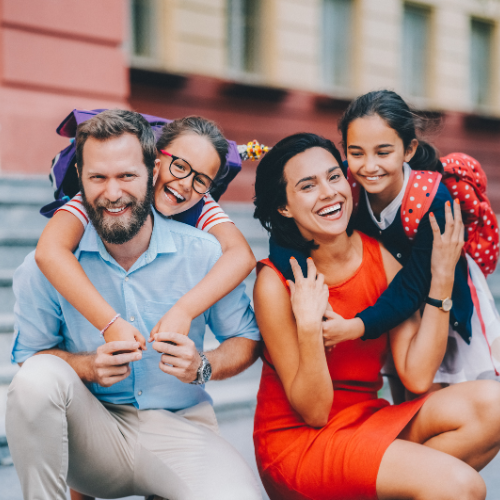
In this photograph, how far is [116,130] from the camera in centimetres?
196

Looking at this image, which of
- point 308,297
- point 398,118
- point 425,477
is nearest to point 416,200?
point 398,118

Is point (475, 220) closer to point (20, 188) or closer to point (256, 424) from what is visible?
point (256, 424)

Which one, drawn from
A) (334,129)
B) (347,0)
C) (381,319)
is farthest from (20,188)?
(347,0)

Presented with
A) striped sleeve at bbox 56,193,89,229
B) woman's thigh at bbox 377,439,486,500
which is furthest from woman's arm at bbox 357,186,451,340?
striped sleeve at bbox 56,193,89,229

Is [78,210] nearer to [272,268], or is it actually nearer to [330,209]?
[272,268]

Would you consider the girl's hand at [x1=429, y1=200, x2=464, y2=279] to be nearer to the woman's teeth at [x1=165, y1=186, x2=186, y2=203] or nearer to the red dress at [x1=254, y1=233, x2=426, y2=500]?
the red dress at [x1=254, y1=233, x2=426, y2=500]

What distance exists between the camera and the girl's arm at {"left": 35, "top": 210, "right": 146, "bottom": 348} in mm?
1800

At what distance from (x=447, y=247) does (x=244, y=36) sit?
6445 mm

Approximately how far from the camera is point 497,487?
2.61 m

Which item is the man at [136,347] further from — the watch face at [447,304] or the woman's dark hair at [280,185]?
the watch face at [447,304]

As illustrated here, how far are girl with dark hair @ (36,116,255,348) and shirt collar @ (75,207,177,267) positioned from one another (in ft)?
0.10

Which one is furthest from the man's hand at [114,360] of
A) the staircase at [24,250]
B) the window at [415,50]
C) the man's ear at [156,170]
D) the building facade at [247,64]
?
the window at [415,50]

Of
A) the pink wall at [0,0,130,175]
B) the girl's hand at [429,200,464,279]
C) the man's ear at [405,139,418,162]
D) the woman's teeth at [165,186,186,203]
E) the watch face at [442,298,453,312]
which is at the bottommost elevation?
the watch face at [442,298,453,312]

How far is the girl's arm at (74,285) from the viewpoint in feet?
5.90
